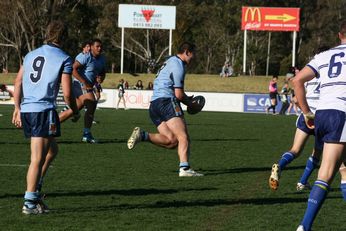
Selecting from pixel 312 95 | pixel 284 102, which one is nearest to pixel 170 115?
Result: pixel 312 95

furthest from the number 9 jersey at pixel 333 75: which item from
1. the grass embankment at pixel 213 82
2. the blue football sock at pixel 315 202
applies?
the grass embankment at pixel 213 82

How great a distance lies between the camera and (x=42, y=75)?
7.72m

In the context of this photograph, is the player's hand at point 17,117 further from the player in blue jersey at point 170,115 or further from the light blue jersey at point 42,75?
the player in blue jersey at point 170,115

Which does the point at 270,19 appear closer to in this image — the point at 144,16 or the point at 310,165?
the point at 144,16

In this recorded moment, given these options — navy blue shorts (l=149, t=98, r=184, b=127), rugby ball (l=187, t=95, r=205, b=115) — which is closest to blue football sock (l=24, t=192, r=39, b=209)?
navy blue shorts (l=149, t=98, r=184, b=127)

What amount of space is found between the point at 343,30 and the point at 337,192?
352 cm

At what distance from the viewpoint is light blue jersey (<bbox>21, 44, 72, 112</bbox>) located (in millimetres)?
7723

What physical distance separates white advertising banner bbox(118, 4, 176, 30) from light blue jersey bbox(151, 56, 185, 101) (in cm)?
4776

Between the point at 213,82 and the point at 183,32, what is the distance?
16.2m

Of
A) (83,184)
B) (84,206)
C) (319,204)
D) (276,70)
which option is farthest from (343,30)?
(276,70)

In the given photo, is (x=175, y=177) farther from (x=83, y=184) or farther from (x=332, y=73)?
(x=332, y=73)

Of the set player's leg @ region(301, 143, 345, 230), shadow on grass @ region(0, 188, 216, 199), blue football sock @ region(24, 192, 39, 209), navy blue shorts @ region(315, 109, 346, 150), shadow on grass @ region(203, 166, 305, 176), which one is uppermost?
navy blue shorts @ region(315, 109, 346, 150)

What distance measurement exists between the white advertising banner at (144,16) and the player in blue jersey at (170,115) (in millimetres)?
47799

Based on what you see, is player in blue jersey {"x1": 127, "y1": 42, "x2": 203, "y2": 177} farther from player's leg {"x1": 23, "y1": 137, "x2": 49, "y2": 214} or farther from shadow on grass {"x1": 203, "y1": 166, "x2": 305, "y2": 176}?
player's leg {"x1": 23, "y1": 137, "x2": 49, "y2": 214}
